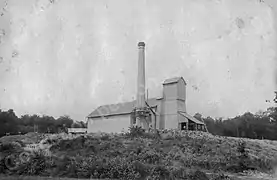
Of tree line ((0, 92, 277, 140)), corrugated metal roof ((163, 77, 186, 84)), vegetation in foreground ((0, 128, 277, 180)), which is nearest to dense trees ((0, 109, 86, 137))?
tree line ((0, 92, 277, 140))

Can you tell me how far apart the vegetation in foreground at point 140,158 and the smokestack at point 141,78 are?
469 inches

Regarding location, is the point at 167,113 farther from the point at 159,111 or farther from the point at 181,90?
the point at 181,90

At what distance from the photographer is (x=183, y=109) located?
2050 inches

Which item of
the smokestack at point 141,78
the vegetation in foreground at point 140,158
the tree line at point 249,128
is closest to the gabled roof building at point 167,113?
the smokestack at point 141,78

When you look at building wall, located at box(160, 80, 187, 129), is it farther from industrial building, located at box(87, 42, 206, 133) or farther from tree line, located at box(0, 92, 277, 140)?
tree line, located at box(0, 92, 277, 140)

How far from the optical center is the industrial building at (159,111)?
51.1 metres

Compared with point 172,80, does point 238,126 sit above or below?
below

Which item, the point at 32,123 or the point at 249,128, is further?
the point at 32,123

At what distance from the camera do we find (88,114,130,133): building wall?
55062mm

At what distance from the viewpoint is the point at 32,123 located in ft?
344

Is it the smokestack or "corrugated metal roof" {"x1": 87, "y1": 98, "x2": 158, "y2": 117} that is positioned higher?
the smokestack

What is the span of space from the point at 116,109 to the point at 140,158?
33.8m

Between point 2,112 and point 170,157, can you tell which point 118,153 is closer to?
point 170,157

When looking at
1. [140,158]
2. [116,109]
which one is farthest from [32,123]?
[140,158]
